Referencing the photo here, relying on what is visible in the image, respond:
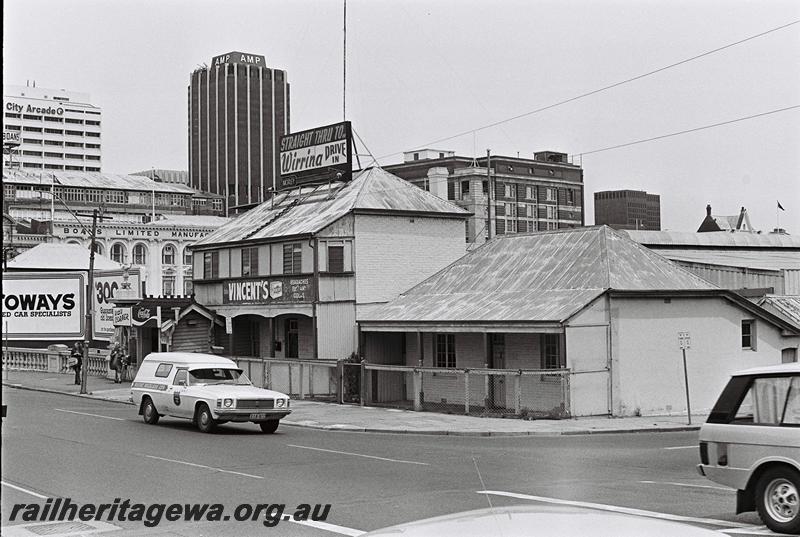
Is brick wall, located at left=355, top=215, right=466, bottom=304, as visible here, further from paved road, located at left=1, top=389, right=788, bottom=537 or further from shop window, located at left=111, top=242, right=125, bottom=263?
shop window, located at left=111, top=242, right=125, bottom=263

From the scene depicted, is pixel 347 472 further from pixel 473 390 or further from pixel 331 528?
pixel 473 390

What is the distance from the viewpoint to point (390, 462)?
19.0m

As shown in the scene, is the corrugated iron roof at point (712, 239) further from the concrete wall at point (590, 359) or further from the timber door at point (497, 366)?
the concrete wall at point (590, 359)

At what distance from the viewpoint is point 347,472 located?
56.7ft

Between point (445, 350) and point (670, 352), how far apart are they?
8.03 m

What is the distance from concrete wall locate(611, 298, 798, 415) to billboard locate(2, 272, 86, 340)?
38812 mm

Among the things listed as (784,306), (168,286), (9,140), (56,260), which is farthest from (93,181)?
(784,306)

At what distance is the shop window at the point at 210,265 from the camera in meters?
45.9

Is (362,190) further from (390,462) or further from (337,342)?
(390,462)

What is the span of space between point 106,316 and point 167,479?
4240 centimetres

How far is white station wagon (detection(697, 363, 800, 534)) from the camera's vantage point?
11.4m

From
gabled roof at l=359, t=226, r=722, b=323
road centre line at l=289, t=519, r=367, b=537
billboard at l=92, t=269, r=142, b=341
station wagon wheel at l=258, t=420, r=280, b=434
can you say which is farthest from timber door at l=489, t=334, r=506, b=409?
billboard at l=92, t=269, r=142, b=341

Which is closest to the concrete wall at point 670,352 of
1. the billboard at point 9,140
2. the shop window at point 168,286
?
the billboard at point 9,140

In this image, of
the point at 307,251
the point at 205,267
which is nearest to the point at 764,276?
the point at 307,251
